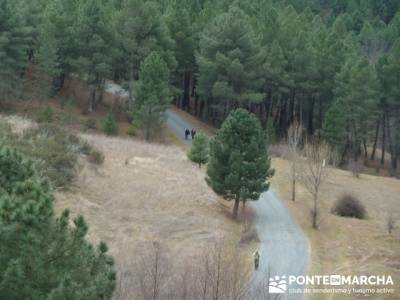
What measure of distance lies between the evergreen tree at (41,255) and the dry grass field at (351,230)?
38.0 feet

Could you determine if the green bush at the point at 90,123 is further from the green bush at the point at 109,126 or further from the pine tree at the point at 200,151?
the pine tree at the point at 200,151

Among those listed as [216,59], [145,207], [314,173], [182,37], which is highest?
[182,37]

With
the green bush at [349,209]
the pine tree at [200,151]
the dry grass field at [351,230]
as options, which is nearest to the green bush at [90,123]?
the pine tree at [200,151]

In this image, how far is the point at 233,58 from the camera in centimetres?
4934

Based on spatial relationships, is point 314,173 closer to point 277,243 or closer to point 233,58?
point 277,243

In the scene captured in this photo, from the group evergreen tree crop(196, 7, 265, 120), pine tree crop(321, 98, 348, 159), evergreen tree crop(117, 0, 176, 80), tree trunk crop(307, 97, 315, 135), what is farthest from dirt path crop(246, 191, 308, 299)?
tree trunk crop(307, 97, 315, 135)

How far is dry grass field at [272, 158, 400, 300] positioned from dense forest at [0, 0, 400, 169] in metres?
9.77

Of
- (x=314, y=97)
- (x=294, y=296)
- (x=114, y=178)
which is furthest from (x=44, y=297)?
(x=314, y=97)

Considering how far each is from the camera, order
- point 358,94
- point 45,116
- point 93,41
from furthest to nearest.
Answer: point 358,94 → point 93,41 → point 45,116

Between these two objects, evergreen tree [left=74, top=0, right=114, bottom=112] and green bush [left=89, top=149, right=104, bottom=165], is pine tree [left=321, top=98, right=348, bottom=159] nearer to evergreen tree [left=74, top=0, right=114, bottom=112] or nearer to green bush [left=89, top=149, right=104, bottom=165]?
evergreen tree [left=74, top=0, right=114, bottom=112]

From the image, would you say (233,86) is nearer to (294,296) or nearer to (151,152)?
(151,152)

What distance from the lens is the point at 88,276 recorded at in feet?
36.1

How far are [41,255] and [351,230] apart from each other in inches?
832

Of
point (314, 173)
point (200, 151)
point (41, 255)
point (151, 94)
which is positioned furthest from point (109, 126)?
point (41, 255)
